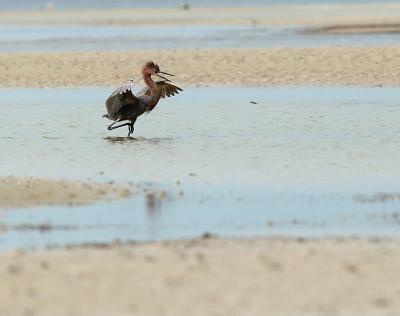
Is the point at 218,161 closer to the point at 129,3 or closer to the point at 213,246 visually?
the point at 213,246

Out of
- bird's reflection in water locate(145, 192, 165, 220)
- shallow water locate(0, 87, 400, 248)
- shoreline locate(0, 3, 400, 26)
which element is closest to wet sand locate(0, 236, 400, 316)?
shallow water locate(0, 87, 400, 248)

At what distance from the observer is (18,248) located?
9586mm

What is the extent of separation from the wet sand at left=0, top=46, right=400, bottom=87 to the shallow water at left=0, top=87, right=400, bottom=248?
65.4 inches

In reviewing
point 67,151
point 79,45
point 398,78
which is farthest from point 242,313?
point 79,45

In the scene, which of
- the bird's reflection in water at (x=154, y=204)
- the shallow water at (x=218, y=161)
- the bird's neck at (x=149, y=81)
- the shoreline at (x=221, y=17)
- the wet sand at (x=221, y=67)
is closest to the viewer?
the shallow water at (x=218, y=161)

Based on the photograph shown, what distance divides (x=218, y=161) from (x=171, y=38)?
82.9ft

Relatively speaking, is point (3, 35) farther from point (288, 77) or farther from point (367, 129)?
point (367, 129)

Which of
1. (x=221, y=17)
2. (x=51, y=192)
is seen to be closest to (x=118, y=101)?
(x=51, y=192)

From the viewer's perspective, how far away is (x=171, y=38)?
130 ft

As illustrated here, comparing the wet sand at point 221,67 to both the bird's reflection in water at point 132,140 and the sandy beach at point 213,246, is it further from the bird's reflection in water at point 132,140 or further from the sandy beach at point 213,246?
the bird's reflection in water at point 132,140

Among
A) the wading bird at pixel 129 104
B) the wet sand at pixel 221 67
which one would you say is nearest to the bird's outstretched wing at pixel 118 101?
the wading bird at pixel 129 104

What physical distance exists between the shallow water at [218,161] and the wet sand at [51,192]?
0.32 meters

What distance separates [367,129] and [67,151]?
4342mm

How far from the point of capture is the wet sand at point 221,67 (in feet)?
85.0
